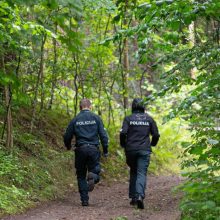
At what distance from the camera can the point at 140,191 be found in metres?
7.80

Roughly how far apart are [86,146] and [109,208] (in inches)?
50.2

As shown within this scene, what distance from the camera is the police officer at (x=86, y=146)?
8242 millimetres

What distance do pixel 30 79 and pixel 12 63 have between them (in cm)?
201

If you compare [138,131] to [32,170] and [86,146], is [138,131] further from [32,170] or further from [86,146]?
[32,170]

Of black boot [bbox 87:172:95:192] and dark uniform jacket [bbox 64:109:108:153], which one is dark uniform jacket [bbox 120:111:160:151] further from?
black boot [bbox 87:172:95:192]

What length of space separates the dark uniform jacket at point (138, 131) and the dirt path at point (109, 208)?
119 centimetres

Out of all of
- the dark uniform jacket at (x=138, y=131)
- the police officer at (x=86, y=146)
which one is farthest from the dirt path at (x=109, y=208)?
the dark uniform jacket at (x=138, y=131)

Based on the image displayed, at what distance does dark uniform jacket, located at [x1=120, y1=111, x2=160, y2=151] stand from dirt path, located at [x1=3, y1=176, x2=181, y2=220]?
1190 millimetres

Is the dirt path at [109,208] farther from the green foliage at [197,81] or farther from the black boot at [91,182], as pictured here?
the green foliage at [197,81]

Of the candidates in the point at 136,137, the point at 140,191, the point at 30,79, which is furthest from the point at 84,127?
the point at 30,79

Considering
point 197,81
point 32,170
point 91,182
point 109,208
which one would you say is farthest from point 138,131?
point 197,81

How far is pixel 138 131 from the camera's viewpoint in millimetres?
8266

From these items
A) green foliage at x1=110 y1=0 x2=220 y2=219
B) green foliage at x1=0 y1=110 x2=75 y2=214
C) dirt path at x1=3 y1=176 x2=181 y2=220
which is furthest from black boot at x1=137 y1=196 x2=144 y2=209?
green foliage at x1=110 y1=0 x2=220 y2=219

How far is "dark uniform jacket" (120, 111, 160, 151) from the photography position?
8211 millimetres
